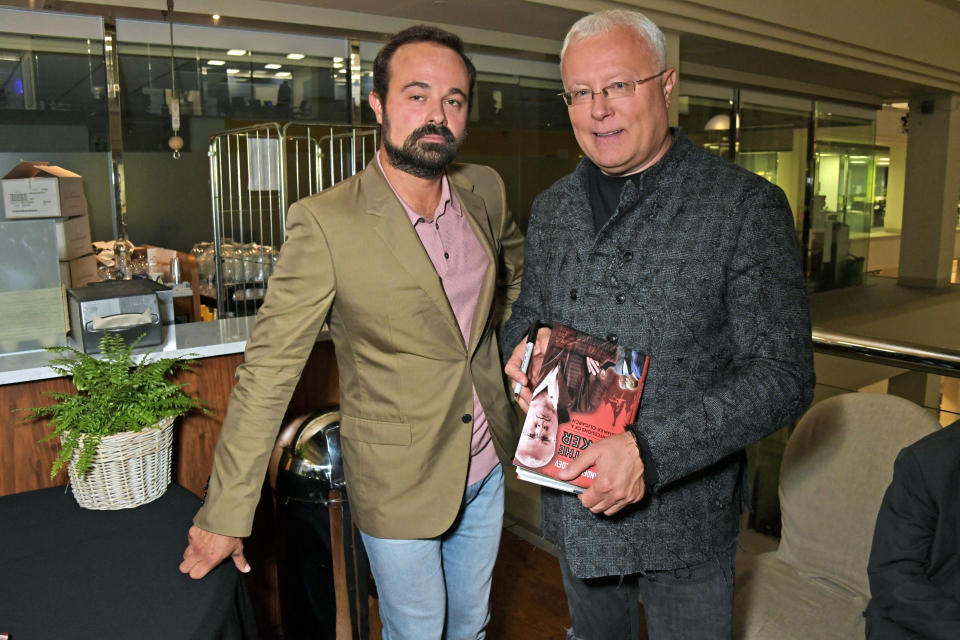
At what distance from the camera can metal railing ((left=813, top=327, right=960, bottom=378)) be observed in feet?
7.23

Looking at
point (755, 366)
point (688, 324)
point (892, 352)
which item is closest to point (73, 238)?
point (688, 324)

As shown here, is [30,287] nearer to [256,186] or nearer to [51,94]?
[256,186]

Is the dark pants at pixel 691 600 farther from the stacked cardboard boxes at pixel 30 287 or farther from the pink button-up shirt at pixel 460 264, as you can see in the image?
the stacked cardboard boxes at pixel 30 287

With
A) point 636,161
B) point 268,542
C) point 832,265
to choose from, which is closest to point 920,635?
point 636,161

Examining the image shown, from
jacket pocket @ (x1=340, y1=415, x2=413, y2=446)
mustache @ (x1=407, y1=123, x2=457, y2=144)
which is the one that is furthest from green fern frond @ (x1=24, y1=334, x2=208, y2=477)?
mustache @ (x1=407, y1=123, x2=457, y2=144)

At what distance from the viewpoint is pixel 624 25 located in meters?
1.25

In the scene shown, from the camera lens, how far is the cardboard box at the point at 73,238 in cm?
294

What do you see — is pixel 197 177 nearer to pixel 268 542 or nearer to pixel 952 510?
pixel 268 542

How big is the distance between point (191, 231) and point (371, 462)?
4552 mm

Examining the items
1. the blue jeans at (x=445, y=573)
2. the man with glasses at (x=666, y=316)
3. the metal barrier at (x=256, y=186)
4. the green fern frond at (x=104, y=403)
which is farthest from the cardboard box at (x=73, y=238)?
the man with glasses at (x=666, y=316)

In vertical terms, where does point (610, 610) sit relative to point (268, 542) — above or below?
above

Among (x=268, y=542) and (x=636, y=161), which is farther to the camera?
(x=268, y=542)

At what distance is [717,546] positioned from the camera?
135 cm

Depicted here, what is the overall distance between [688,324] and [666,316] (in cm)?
4
